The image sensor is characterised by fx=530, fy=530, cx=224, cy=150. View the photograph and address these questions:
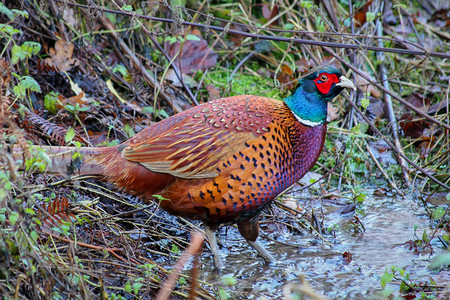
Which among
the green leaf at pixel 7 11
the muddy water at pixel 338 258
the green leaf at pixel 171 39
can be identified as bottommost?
the muddy water at pixel 338 258

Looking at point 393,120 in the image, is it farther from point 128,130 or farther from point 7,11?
point 7,11

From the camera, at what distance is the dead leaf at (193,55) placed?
19.5 feet

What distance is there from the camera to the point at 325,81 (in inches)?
159

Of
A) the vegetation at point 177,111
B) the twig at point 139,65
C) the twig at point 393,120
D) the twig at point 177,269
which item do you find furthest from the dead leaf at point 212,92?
the twig at point 177,269

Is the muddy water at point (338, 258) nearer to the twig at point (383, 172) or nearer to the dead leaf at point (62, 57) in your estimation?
the twig at point (383, 172)

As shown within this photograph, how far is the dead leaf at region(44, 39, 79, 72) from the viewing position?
528cm

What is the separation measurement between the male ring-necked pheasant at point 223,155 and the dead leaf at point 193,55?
1.98 m

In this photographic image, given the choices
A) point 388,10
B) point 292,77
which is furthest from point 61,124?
point 388,10

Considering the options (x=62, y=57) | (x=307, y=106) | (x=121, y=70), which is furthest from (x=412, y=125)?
(x=62, y=57)

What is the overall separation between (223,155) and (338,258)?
1287mm

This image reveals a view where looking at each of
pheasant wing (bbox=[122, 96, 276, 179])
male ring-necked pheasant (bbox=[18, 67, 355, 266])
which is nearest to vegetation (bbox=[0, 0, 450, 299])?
male ring-necked pheasant (bbox=[18, 67, 355, 266])

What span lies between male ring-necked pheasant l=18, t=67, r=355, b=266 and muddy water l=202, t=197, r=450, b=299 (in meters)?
0.37

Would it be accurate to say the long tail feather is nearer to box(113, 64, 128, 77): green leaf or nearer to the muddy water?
the muddy water

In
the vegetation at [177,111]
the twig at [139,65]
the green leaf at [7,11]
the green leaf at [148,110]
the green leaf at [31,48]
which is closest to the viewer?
the vegetation at [177,111]
